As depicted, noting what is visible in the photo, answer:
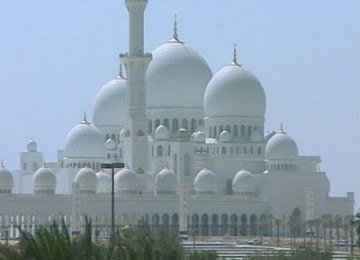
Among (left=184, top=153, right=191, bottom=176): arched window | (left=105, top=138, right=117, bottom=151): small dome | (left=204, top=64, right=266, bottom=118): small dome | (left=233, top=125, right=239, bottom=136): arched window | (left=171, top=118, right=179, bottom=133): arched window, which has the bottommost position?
(left=184, top=153, right=191, bottom=176): arched window

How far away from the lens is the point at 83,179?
91125 mm

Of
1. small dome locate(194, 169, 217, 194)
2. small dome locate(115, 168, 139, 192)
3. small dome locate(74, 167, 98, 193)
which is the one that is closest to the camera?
small dome locate(115, 168, 139, 192)

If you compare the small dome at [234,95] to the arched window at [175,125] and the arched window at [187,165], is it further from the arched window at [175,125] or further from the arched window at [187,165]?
→ the arched window at [187,165]

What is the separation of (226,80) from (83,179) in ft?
41.8

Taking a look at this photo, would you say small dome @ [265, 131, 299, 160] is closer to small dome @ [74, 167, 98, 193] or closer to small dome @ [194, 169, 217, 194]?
small dome @ [194, 169, 217, 194]

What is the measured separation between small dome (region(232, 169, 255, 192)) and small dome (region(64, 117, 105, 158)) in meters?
9.62

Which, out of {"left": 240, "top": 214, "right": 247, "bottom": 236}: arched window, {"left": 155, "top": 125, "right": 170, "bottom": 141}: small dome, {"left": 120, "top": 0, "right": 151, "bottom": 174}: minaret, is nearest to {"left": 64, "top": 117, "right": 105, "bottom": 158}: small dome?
{"left": 155, "top": 125, "right": 170, "bottom": 141}: small dome

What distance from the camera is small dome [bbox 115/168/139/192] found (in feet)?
295

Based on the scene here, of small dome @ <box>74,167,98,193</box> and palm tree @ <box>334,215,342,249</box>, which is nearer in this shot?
palm tree @ <box>334,215,342,249</box>

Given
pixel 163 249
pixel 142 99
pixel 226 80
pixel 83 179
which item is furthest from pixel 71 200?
pixel 163 249

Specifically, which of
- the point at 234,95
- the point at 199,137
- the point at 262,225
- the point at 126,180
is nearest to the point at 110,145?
the point at 199,137

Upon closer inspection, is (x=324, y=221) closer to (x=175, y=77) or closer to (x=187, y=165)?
(x=187, y=165)

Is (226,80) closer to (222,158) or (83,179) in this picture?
(222,158)

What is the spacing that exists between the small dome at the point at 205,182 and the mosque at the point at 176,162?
0.21ft
